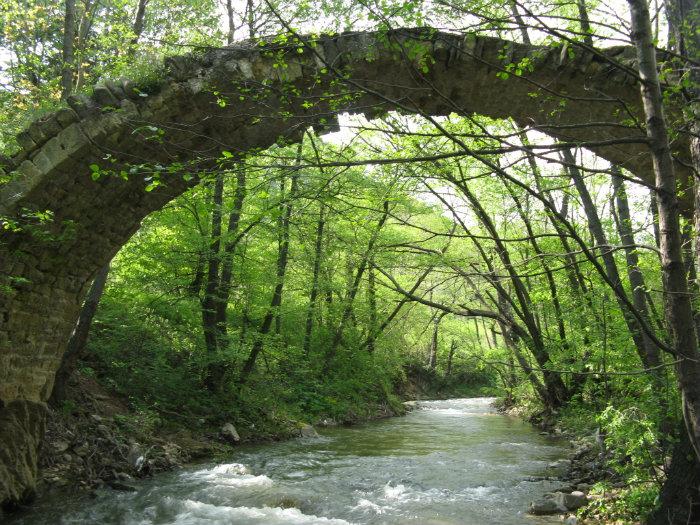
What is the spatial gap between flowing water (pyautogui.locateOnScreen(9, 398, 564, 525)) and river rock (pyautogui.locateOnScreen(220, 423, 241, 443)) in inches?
15.0

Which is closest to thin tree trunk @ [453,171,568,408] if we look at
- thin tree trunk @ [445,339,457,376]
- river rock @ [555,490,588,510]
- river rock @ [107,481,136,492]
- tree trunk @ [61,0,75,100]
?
river rock @ [555,490,588,510]

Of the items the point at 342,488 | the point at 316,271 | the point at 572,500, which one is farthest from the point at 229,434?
the point at 572,500

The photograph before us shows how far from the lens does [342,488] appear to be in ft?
21.6

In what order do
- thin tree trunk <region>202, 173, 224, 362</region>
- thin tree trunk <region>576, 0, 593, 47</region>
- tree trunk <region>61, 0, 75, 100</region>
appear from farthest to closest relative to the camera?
1. thin tree trunk <region>202, 173, 224, 362</region>
2. tree trunk <region>61, 0, 75, 100</region>
3. thin tree trunk <region>576, 0, 593, 47</region>

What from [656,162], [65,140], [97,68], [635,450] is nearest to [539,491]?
[635,450]

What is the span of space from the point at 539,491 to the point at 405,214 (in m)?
9.94

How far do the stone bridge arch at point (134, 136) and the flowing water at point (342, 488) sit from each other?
52.3 inches

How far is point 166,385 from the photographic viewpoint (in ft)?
31.9

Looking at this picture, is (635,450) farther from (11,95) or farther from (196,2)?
(11,95)

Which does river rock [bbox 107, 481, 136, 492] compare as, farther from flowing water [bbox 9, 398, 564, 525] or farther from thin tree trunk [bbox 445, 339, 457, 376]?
thin tree trunk [bbox 445, 339, 457, 376]

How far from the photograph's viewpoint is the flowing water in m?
5.35

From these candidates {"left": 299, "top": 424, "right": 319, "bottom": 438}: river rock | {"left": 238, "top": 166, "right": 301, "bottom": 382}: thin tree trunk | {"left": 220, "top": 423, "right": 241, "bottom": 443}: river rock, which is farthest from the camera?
{"left": 238, "top": 166, "right": 301, "bottom": 382}: thin tree trunk

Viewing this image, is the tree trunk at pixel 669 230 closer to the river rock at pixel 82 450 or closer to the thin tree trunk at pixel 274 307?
the river rock at pixel 82 450

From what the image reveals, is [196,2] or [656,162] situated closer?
[656,162]
